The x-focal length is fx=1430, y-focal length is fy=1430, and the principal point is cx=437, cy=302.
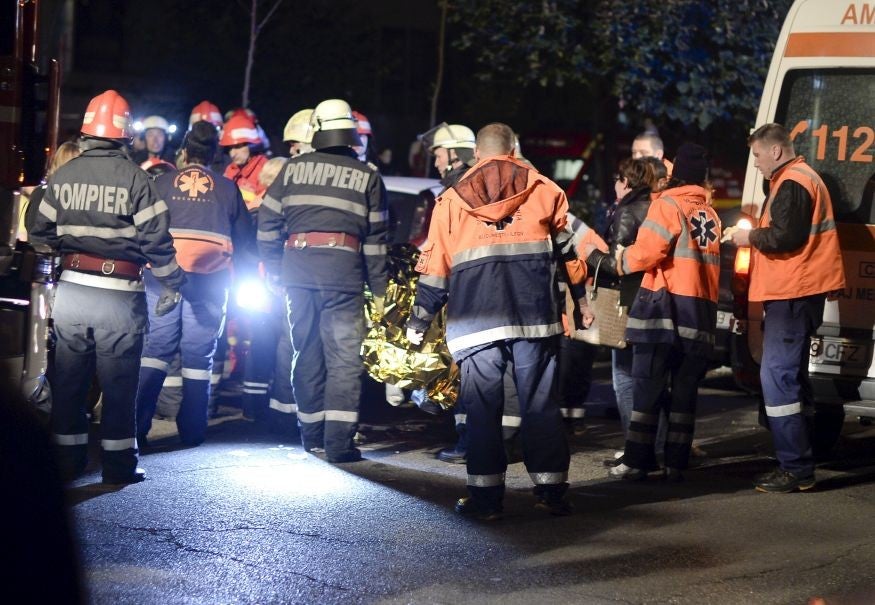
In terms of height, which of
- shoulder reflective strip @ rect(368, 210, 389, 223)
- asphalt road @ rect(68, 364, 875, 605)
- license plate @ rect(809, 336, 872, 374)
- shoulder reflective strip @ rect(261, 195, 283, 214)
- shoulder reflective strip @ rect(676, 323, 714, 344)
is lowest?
asphalt road @ rect(68, 364, 875, 605)

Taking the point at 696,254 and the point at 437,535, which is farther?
the point at 696,254

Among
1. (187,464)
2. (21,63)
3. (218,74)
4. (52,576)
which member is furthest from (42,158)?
(218,74)

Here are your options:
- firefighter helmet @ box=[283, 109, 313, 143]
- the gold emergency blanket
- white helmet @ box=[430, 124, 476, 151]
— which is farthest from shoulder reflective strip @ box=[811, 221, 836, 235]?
firefighter helmet @ box=[283, 109, 313, 143]

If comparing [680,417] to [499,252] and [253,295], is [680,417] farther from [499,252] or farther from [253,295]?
[253,295]

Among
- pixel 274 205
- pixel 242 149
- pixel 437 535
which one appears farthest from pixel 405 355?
pixel 242 149

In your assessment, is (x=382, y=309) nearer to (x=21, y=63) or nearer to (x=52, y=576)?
(x=21, y=63)

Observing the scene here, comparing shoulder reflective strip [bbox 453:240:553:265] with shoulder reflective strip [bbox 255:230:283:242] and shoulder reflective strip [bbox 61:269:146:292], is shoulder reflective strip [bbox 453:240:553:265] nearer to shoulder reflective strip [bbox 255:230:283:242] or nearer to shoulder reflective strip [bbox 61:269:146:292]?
shoulder reflective strip [bbox 61:269:146:292]

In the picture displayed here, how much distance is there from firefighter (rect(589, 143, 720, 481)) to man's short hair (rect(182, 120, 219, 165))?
2588mm

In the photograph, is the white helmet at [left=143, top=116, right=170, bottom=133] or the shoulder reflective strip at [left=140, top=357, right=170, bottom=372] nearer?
the shoulder reflective strip at [left=140, top=357, right=170, bottom=372]

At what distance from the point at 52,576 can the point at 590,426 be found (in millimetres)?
5459

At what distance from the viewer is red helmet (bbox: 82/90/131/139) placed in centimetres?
747

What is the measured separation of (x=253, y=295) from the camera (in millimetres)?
9984

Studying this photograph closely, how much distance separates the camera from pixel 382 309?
8805 mm

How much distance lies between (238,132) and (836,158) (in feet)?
15.0
